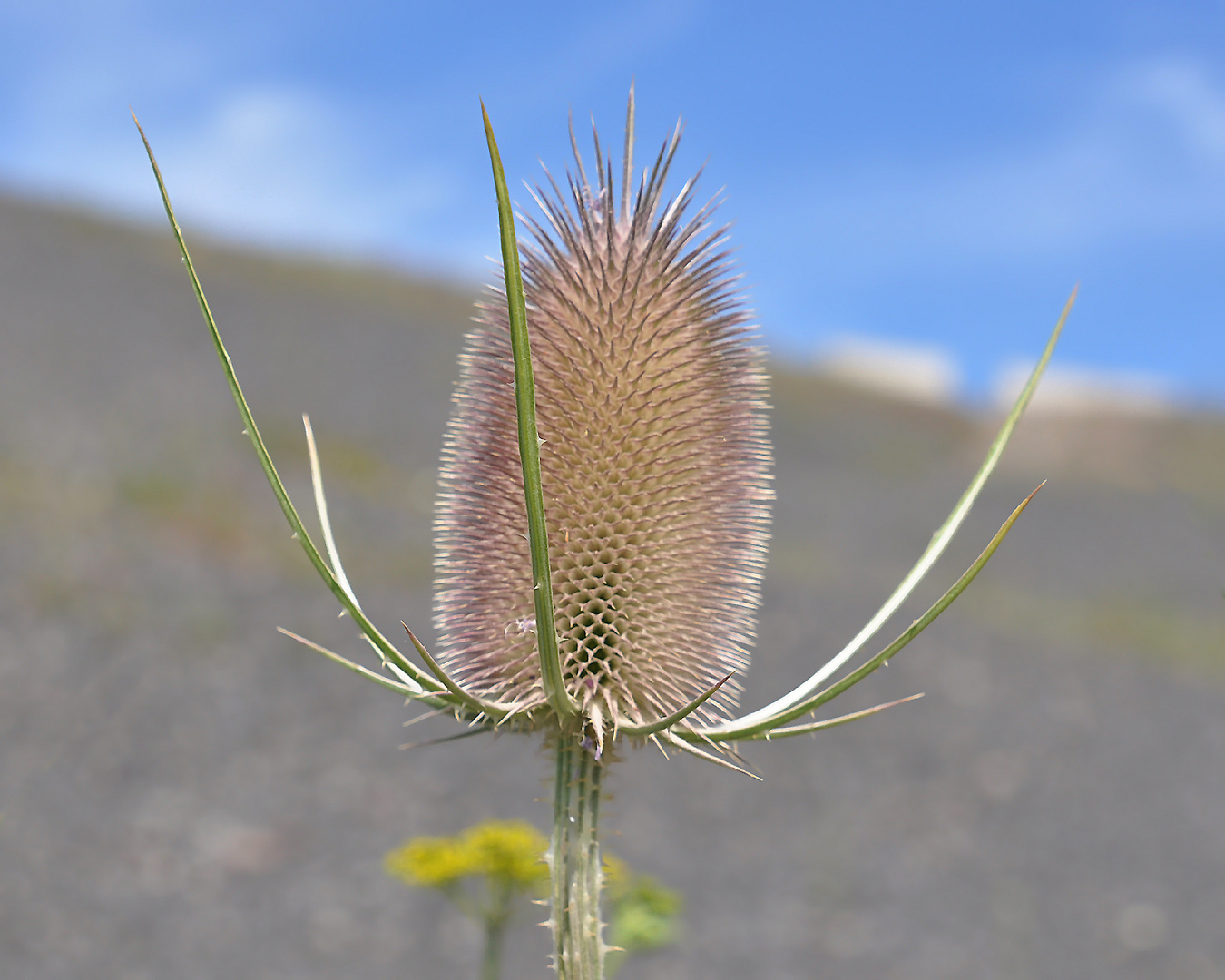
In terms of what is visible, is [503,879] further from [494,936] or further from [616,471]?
[616,471]

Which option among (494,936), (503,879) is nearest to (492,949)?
(494,936)

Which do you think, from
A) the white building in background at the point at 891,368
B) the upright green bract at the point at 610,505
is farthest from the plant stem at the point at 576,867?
the white building in background at the point at 891,368

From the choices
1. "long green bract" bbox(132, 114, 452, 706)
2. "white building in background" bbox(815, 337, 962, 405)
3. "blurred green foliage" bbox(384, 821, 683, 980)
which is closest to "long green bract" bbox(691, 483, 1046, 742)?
"long green bract" bbox(132, 114, 452, 706)

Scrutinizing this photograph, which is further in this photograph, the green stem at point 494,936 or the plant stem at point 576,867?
the green stem at point 494,936

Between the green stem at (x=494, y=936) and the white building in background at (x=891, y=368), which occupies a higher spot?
the white building in background at (x=891, y=368)

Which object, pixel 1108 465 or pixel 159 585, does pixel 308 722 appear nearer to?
pixel 159 585

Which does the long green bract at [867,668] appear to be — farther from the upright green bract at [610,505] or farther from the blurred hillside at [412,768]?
the blurred hillside at [412,768]
